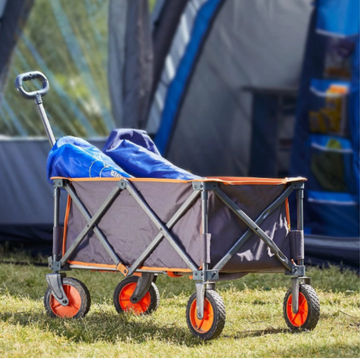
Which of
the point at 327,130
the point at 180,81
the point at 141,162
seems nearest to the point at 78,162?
the point at 141,162

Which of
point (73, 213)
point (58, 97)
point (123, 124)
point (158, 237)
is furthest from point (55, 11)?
point (158, 237)

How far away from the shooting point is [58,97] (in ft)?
22.0

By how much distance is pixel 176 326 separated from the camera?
12.4 feet

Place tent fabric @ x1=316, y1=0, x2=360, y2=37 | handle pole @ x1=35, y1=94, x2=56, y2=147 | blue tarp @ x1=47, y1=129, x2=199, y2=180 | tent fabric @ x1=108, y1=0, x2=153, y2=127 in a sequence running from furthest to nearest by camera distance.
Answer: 1. tent fabric @ x1=108, y1=0, x2=153, y2=127
2. tent fabric @ x1=316, y1=0, x2=360, y2=37
3. handle pole @ x1=35, y1=94, x2=56, y2=147
4. blue tarp @ x1=47, y1=129, x2=199, y2=180

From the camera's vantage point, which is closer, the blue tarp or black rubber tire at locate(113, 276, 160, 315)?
the blue tarp

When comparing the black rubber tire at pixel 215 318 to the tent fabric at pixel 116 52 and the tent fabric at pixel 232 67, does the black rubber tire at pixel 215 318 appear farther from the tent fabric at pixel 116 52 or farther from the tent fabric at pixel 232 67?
the tent fabric at pixel 232 67

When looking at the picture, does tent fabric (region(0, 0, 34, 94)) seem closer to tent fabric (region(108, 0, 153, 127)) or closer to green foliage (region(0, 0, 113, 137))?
green foliage (region(0, 0, 113, 137))

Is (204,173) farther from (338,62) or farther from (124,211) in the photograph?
(124,211)

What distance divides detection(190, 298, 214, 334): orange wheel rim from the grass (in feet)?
0.19

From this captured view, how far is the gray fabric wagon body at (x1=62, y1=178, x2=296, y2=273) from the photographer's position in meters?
3.51

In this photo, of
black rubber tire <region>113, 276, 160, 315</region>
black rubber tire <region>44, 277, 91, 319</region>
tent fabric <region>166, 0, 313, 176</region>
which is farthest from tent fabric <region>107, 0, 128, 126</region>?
black rubber tire <region>44, 277, 91, 319</region>

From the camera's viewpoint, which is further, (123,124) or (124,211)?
(123,124)

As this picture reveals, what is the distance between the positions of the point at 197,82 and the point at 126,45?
139cm

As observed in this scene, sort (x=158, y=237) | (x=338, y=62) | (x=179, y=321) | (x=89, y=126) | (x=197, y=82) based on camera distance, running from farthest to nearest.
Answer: (x=197, y=82) → (x=89, y=126) → (x=338, y=62) → (x=179, y=321) → (x=158, y=237)
